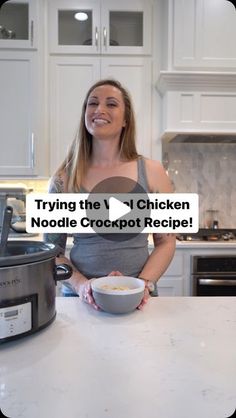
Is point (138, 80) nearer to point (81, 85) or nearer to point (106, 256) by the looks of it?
point (81, 85)

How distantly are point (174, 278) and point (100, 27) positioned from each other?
1.72 m

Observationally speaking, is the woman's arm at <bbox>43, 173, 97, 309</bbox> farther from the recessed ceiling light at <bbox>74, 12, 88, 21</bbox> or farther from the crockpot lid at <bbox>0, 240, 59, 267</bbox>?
the recessed ceiling light at <bbox>74, 12, 88, 21</bbox>

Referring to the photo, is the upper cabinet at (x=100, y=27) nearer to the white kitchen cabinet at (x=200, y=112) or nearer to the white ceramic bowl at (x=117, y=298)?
the white kitchen cabinet at (x=200, y=112)

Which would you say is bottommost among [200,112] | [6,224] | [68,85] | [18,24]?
[6,224]

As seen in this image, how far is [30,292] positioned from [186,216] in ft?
6.37

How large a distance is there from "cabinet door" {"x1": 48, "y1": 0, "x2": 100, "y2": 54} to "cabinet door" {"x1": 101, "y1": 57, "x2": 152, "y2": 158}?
0.15 m

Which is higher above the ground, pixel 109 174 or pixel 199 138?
pixel 199 138

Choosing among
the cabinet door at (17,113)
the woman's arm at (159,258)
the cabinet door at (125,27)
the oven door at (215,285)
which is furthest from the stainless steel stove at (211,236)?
the cabinet door at (125,27)

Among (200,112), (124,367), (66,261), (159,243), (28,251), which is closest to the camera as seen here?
(124,367)

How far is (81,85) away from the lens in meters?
2.11

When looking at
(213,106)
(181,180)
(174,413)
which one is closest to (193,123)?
(213,106)

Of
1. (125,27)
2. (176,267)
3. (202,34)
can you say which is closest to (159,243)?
(176,267)

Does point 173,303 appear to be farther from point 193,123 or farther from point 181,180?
point 181,180

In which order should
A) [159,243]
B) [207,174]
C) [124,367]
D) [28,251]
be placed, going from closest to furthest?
[124,367] → [28,251] → [159,243] → [207,174]
